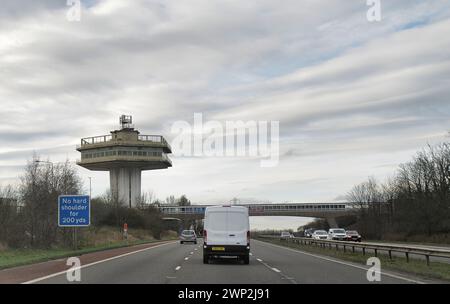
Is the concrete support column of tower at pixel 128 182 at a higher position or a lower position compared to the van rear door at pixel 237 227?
higher

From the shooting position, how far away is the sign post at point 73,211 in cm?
3800

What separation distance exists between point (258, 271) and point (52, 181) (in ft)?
103

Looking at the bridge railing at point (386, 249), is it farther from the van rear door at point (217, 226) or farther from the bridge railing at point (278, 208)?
the bridge railing at point (278, 208)

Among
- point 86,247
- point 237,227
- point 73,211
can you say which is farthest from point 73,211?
point 237,227

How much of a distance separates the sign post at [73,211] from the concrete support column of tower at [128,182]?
82225 mm

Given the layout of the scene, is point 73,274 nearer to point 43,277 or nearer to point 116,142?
point 43,277

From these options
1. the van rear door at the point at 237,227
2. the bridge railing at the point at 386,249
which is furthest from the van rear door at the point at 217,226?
the bridge railing at the point at 386,249

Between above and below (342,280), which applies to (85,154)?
above

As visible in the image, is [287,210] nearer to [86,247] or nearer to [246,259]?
[86,247]

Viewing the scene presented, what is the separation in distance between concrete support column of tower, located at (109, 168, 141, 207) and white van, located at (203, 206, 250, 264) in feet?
312

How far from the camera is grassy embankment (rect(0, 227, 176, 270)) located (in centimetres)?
2870

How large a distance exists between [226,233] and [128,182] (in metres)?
98.0

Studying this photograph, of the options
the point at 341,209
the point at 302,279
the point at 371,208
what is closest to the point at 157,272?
the point at 302,279

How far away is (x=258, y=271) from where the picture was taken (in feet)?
73.7
